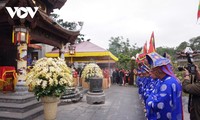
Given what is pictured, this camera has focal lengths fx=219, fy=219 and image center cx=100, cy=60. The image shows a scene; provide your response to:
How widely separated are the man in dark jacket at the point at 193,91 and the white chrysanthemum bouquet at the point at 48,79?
9.88ft

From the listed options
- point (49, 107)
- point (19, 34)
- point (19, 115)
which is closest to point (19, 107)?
point (19, 115)

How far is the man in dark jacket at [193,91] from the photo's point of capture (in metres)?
3.40

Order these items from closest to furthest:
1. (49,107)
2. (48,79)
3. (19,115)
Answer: (48,79) → (49,107) → (19,115)

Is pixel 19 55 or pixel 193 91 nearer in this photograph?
pixel 193 91

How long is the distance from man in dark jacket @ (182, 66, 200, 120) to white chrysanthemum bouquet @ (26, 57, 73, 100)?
301cm

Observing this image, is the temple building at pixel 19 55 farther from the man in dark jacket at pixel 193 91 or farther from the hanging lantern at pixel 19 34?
the man in dark jacket at pixel 193 91

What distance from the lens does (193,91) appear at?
3.40 meters

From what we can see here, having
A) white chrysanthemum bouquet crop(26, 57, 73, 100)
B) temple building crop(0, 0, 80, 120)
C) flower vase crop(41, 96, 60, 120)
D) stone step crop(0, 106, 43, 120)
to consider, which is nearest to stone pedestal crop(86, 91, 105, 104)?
temple building crop(0, 0, 80, 120)

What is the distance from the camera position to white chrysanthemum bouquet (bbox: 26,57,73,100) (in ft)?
17.4

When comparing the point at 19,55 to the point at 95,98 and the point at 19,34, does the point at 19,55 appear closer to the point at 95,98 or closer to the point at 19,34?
the point at 19,34

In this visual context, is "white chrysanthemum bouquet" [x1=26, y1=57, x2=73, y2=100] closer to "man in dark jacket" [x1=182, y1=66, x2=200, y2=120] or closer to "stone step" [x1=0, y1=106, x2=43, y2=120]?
"stone step" [x1=0, y1=106, x2=43, y2=120]

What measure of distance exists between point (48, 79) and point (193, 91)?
333 cm

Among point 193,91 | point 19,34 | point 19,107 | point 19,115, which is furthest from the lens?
point 19,34

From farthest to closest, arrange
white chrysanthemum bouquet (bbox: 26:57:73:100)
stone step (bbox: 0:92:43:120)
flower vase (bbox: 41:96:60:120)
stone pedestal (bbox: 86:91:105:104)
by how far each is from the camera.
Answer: stone pedestal (bbox: 86:91:105:104), stone step (bbox: 0:92:43:120), flower vase (bbox: 41:96:60:120), white chrysanthemum bouquet (bbox: 26:57:73:100)
